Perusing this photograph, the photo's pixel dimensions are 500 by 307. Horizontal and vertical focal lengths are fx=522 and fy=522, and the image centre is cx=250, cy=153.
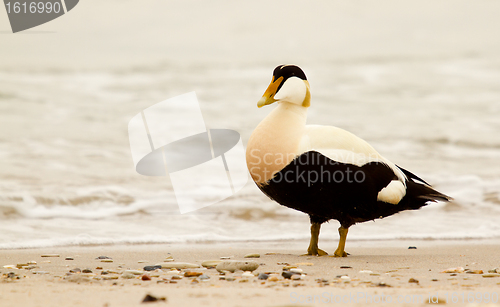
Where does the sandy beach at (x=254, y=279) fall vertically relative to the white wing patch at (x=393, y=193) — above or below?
below

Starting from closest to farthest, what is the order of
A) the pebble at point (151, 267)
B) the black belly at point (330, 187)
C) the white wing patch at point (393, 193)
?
the pebble at point (151, 267), the black belly at point (330, 187), the white wing patch at point (393, 193)

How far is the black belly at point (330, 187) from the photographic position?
3867mm

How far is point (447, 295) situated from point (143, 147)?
26.1ft

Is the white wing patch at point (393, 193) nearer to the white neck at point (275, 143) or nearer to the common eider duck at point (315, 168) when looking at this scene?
the common eider duck at point (315, 168)

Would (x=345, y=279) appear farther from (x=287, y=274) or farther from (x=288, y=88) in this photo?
(x=288, y=88)

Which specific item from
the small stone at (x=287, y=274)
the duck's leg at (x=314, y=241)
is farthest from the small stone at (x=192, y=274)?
the duck's leg at (x=314, y=241)

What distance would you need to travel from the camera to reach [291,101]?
417 centimetres

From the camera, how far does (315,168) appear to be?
3.86 metres

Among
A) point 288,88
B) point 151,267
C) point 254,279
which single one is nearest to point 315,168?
point 288,88

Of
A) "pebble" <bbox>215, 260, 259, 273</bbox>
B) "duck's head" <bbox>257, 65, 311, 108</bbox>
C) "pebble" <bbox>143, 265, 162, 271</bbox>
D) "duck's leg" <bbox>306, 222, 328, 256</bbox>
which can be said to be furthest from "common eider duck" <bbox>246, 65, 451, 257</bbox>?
"pebble" <bbox>143, 265, 162, 271</bbox>

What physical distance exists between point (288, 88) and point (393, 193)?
1.17m

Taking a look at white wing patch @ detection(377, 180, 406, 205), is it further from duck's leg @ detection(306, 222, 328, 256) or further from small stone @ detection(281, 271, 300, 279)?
small stone @ detection(281, 271, 300, 279)

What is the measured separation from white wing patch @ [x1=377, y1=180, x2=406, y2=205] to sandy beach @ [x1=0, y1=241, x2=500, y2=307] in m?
0.49

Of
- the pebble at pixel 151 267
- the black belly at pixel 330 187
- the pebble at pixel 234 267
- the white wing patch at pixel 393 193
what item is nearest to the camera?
the pebble at pixel 234 267
